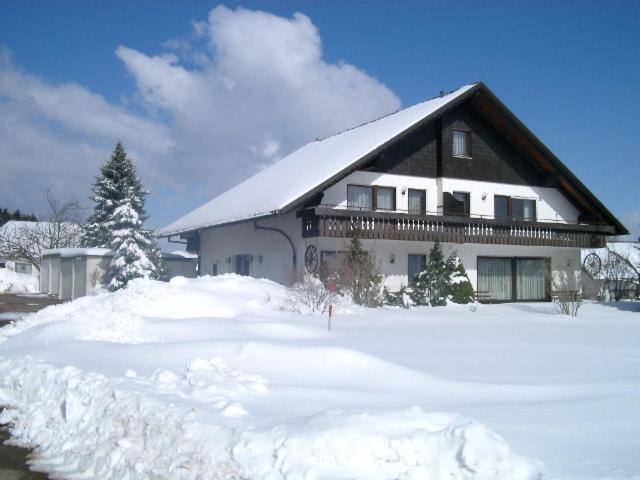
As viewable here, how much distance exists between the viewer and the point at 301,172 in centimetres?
2320

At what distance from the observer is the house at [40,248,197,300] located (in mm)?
29359

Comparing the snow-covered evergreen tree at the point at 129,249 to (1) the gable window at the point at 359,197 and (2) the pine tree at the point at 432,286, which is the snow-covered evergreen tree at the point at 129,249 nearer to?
(1) the gable window at the point at 359,197

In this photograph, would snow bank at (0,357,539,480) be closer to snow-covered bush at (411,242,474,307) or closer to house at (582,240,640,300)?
snow-covered bush at (411,242,474,307)

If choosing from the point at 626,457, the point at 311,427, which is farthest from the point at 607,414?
the point at 311,427

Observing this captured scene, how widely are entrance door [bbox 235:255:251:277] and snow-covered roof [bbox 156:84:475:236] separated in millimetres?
1738

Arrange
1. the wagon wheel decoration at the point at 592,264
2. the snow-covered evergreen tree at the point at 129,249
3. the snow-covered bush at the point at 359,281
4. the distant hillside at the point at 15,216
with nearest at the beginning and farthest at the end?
the snow-covered bush at the point at 359,281 < the wagon wheel decoration at the point at 592,264 < the snow-covered evergreen tree at the point at 129,249 < the distant hillside at the point at 15,216

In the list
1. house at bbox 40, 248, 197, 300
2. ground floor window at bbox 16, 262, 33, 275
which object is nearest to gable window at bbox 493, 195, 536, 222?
house at bbox 40, 248, 197, 300

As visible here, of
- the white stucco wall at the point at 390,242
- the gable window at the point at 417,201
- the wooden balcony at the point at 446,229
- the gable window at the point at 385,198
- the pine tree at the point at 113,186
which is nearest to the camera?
the wooden balcony at the point at 446,229

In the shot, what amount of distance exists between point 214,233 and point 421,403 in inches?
833

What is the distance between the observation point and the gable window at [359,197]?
21578 millimetres

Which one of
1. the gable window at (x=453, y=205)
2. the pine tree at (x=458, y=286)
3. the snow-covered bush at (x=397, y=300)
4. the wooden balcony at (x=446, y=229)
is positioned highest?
the gable window at (x=453, y=205)

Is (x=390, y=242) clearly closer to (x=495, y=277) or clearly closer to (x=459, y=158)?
(x=459, y=158)

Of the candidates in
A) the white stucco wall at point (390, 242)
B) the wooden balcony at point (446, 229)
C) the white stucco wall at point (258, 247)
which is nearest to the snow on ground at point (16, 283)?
the white stucco wall at point (258, 247)

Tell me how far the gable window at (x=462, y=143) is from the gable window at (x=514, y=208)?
2.23 metres
